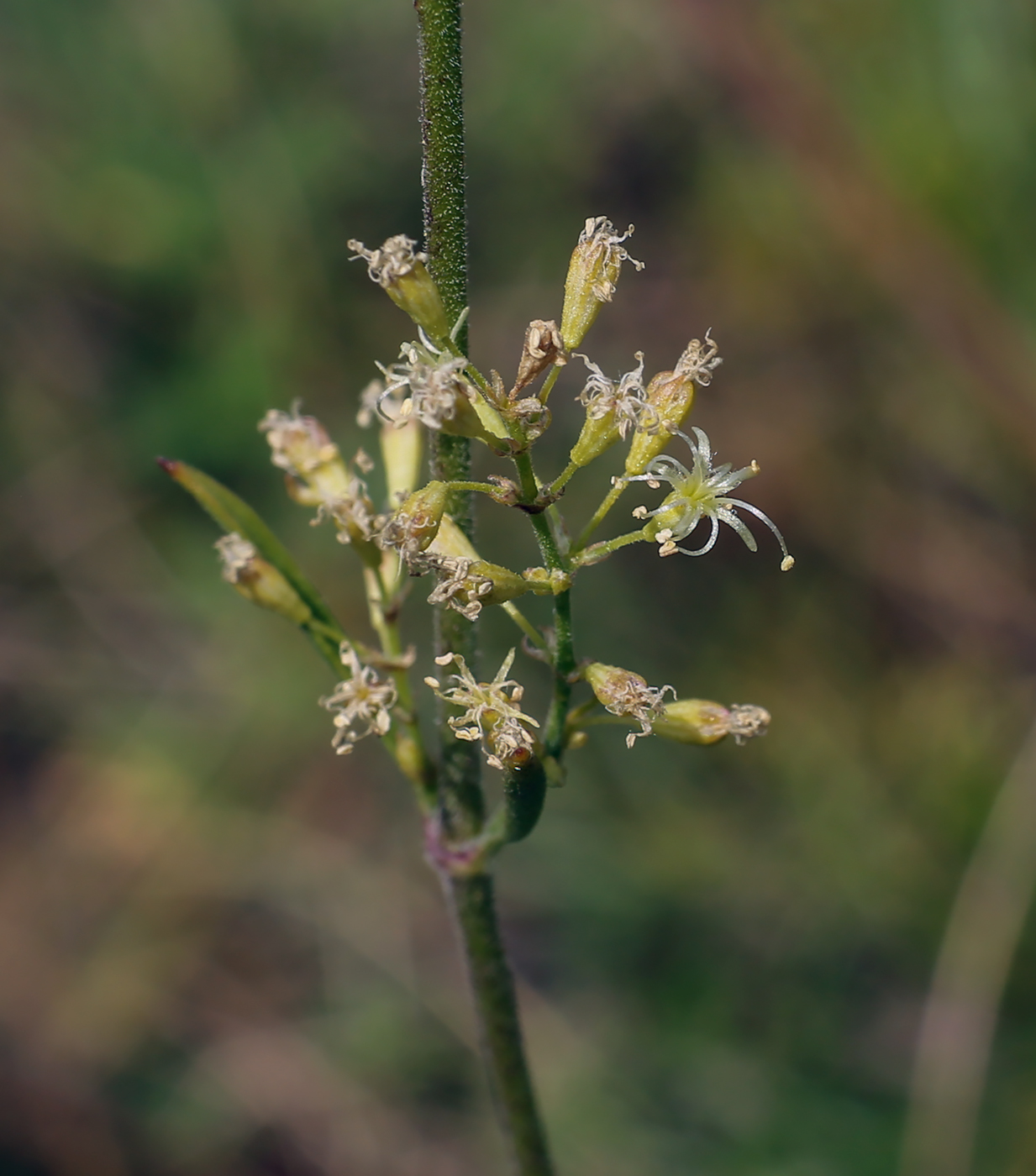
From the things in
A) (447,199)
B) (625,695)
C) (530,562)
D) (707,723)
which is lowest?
(625,695)

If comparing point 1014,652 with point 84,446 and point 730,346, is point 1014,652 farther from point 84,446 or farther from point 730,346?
point 84,446

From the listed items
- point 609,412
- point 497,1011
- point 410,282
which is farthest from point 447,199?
point 497,1011

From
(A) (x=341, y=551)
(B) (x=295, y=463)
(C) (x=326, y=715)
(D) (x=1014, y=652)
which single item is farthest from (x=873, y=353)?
(B) (x=295, y=463)

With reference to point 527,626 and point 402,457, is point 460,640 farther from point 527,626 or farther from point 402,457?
point 402,457

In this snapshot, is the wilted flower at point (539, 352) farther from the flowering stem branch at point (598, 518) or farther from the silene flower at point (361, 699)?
the silene flower at point (361, 699)

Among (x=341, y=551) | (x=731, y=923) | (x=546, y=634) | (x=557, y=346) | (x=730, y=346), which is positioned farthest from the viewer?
(x=730, y=346)

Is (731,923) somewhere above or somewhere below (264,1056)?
above

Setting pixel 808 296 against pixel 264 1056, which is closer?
pixel 264 1056
